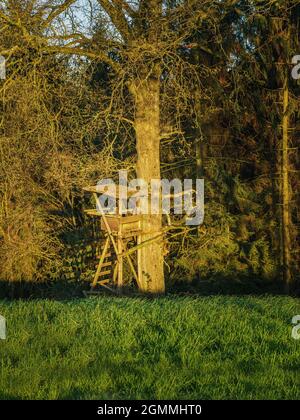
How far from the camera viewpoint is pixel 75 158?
14867 mm

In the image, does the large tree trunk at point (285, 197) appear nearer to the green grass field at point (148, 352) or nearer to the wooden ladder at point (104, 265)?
the wooden ladder at point (104, 265)

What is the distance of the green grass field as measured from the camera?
5.61 m

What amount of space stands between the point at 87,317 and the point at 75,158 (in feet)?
23.6

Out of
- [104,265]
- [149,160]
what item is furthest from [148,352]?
[104,265]

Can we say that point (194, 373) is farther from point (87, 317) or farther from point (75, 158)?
point (75, 158)

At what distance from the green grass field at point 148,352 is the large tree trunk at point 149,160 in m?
4.32

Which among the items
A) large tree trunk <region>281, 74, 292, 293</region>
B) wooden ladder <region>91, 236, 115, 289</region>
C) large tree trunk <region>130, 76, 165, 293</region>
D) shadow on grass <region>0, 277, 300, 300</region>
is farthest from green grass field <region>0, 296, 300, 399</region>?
shadow on grass <region>0, 277, 300, 300</region>

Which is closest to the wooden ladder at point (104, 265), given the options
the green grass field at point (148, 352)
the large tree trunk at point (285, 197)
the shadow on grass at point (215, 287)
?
the shadow on grass at point (215, 287)

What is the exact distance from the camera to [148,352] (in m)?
6.78

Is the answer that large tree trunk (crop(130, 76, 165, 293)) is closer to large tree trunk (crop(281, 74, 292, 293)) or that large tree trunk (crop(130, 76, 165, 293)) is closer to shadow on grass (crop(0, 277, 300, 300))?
shadow on grass (crop(0, 277, 300, 300))

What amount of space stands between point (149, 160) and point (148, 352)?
23.1 feet

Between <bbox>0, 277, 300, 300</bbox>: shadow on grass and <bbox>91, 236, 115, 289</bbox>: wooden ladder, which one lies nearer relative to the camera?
<bbox>91, 236, 115, 289</bbox>: wooden ladder

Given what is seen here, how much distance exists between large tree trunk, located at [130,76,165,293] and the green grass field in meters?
4.32

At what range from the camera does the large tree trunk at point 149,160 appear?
42.5 ft
